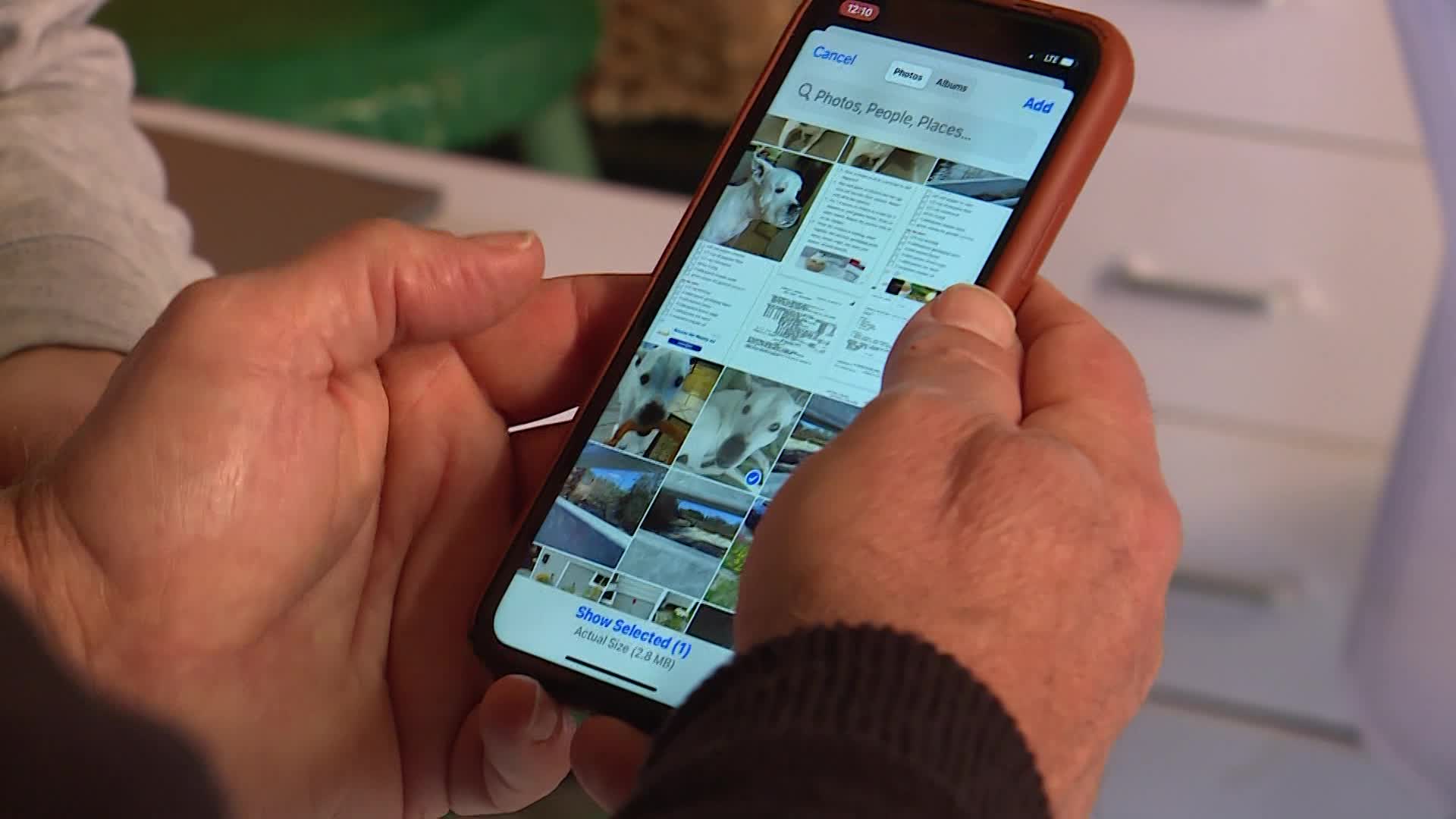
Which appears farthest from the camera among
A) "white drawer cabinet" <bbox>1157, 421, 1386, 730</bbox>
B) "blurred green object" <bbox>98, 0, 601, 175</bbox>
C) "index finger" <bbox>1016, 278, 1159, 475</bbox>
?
"blurred green object" <bbox>98, 0, 601, 175</bbox>

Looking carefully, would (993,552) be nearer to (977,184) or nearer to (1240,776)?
(977,184)

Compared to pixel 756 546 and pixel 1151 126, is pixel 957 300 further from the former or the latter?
pixel 1151 126

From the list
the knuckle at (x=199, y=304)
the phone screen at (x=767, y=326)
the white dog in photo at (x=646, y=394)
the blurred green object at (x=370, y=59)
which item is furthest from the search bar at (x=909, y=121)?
the blurred green object at (x=370, y=59)

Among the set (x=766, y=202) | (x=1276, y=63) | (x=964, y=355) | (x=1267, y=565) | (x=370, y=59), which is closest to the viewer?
(x=964, y=355)

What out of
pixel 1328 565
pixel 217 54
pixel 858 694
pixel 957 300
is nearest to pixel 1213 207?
pixel 1328 565

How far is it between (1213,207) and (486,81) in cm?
55

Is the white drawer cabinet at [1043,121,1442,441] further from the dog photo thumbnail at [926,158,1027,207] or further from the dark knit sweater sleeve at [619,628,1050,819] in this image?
the dark knit sweater sleeve at [619,628,1050,819]

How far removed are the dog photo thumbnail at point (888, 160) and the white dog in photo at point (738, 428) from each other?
0.28 ft

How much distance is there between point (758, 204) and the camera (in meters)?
0.46

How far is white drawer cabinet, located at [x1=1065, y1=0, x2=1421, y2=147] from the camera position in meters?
0.69

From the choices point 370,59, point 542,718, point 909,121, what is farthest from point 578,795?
point 370,59

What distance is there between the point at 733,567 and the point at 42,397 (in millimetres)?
280

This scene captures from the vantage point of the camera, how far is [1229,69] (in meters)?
0.72

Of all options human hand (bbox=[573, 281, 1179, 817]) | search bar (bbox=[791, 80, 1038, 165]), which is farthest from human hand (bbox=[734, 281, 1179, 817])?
search bar (bbox=[791, 80, 1038, 165])
